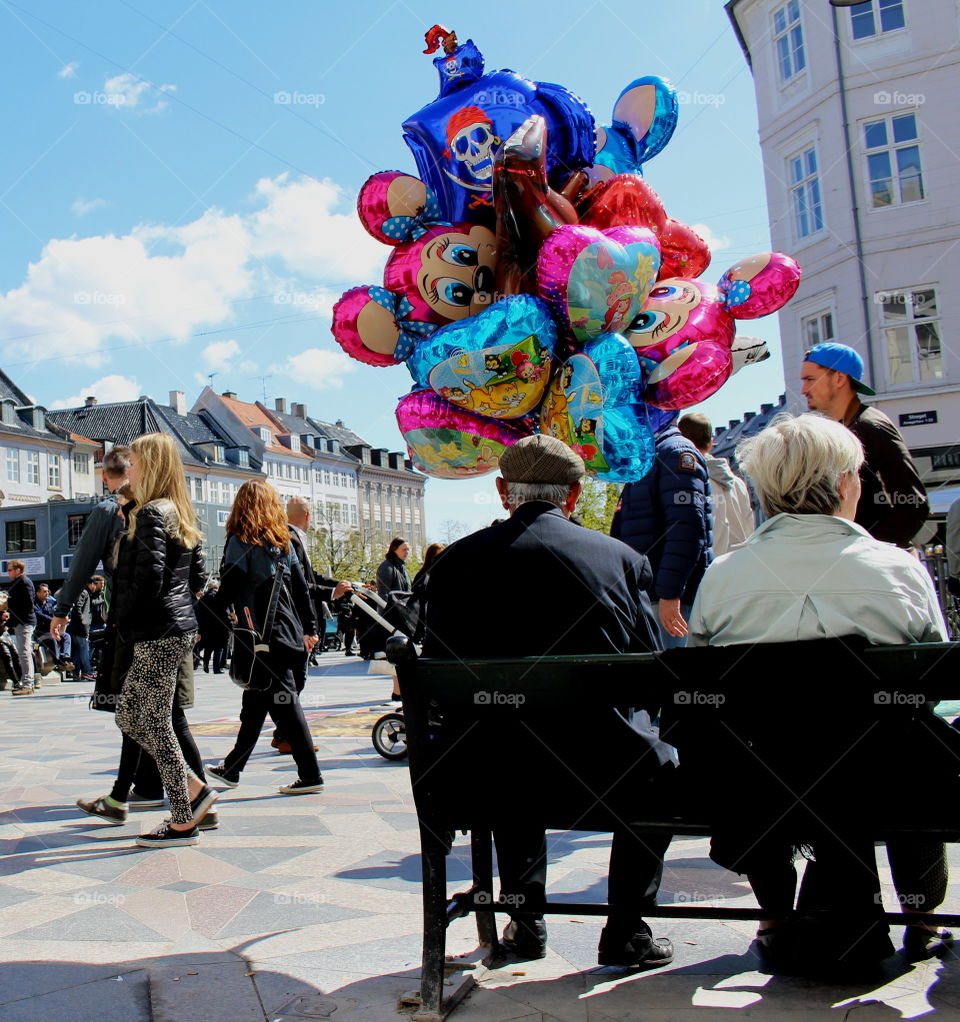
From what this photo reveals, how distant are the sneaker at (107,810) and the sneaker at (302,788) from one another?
100 centimetres

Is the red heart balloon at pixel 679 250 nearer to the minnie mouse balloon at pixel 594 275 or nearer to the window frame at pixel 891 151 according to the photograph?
the minnie mouse balloon at pixel 594 275

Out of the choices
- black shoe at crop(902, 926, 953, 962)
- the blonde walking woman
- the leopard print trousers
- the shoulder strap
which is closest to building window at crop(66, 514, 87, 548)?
the shoulder strap

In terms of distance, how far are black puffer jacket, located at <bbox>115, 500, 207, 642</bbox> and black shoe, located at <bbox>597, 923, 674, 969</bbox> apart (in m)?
2.86

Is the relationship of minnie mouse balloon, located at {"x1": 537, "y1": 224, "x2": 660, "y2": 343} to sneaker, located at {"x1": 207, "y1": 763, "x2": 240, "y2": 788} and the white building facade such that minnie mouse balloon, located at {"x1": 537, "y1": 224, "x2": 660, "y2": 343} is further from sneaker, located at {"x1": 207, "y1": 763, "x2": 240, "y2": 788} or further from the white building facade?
the white building facade

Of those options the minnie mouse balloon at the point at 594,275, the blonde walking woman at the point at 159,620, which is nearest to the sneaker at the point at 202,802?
the blonde walking woman at the point at 159,620

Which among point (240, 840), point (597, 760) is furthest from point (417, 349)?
point (597, 760)

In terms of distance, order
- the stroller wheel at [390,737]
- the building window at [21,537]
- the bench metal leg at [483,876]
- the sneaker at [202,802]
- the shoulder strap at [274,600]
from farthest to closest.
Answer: the building window at [21,537] → the stroller wheel at [390,737] → the shoulder strap at [274,600] → the sneaker at [202,802] → the bench metal leg at [483,876]

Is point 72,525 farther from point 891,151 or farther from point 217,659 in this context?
point 891,151

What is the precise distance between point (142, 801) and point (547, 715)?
3.98m

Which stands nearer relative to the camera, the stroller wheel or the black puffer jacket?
the black puffer jacket

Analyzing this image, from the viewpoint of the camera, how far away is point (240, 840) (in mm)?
4961

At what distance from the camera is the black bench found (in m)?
2.49

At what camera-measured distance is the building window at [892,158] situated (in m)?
22.6

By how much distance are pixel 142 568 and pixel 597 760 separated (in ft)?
9.76
